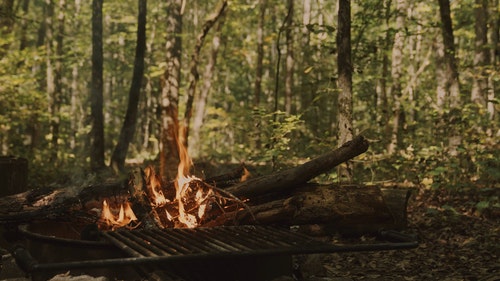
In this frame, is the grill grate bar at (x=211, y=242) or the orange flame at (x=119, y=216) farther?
the orange flame at (x=119, y=216)

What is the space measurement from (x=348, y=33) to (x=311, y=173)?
4.20 metres

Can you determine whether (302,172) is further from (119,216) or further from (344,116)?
(344,116)

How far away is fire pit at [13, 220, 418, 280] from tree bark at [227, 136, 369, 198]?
0.98 meters

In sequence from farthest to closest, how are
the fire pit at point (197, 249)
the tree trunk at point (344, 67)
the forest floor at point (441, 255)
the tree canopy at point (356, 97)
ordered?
1. the tree canopy at point (356, 97)
2. the tree trunk at point (344, 67)
3. the forest floor at point (441, 255)
4. the fire pit at point (197, 249)

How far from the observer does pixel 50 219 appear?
532 cm

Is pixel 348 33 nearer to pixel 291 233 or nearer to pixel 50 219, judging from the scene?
pixel 291 233

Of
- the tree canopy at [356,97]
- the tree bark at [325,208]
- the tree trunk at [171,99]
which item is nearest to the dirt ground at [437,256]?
the tree bark at [325,208]

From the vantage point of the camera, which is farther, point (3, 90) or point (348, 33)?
point (3, 90)

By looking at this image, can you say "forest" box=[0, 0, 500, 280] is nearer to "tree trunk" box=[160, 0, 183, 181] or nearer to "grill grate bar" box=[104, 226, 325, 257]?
"tree trunk" box=[160, 0, 183, 181]

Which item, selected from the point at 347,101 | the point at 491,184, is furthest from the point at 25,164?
the point at 491,184

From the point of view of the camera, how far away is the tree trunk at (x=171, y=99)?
14773 mm

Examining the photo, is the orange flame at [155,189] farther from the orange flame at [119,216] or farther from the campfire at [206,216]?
the orange flame at [119,216]

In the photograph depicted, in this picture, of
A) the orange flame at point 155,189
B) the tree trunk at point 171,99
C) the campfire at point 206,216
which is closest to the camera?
the campfire at point 206,216

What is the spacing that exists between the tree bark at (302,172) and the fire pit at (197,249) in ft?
3.20
